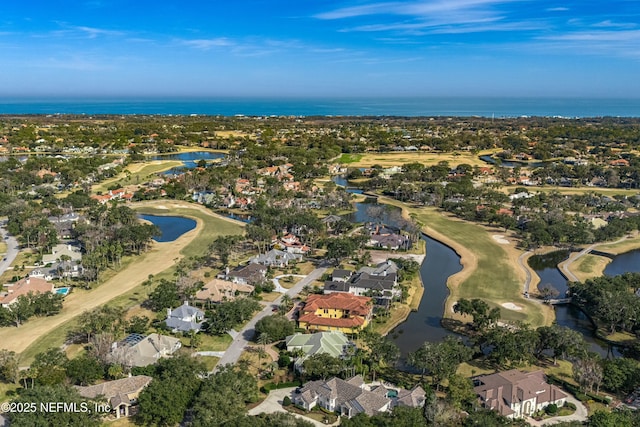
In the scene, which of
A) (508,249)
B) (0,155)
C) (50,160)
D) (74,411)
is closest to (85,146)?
(0,155)

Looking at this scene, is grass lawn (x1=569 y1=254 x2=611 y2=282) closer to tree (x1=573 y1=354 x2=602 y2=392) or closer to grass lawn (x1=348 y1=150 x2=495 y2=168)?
tree (x1=573 y1=354 x2=602 y2=392)

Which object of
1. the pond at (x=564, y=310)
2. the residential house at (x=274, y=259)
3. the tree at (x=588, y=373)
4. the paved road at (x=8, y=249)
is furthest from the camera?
the residential house at (x=274, y=259)

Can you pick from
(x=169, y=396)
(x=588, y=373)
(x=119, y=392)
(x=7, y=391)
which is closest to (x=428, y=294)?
(x=588, y=373)

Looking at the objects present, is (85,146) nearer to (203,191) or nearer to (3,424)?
(203,191)

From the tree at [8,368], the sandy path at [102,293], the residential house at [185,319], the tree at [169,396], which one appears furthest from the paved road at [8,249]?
the tree at [169,396]

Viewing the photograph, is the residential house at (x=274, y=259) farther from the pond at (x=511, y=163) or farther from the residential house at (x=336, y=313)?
the pond at (x=511, y=163)

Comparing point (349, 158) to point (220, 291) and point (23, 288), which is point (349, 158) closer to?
point (220, 291)
